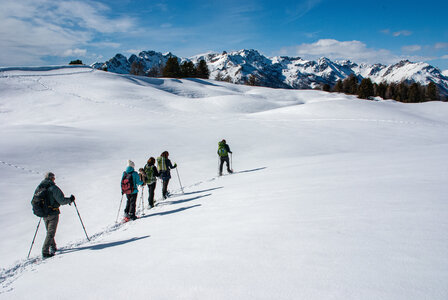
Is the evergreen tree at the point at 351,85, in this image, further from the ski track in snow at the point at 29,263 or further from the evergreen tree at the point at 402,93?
the ski track in snow at the point at 29,263

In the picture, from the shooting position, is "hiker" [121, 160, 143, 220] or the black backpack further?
"hiker" [121, 160, 143, 220]

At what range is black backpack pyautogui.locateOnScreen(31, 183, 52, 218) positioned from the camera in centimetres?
633

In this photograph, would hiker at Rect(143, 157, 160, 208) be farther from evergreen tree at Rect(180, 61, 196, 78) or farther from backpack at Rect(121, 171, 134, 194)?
evergreen tree at Rect(180, 61, 196, 78)

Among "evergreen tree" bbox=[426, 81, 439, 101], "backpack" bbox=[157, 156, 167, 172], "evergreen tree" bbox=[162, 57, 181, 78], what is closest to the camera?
"backpack" bbox=[157, 156, 167, 172]

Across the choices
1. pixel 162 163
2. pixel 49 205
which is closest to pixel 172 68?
pixel 162 163

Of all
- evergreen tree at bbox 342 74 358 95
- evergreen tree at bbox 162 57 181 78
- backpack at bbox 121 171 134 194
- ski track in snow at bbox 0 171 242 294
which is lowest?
ski track in snow at bbox 0 171 242 294

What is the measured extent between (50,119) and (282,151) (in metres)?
29.3

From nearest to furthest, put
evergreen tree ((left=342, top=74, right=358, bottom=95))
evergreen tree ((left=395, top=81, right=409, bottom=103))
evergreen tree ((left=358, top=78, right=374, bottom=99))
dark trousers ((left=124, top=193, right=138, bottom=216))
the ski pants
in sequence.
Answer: the ski pants, dark trousers ((left=124, top=193, right=138, bottom=216)), evergreen tree ((left=358, top=78, right=374, bottom=99)), evergreen tree ((left=342, top=74, right=358, bottom=95)), evergreen tree ((left=395, top=81, right=409, bottom=103))

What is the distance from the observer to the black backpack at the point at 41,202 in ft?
20.8

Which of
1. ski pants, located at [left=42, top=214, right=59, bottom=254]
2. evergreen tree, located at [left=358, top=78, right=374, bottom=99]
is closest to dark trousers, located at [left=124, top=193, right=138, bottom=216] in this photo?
ski pants, located at [left=42, top=214, right=59, bottom=254]

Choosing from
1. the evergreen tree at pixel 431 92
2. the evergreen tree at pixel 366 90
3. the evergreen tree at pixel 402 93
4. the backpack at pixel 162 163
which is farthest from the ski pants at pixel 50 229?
the evergreen tree at pixel 431 92

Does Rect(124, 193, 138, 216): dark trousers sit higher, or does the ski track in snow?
Rect(124, 193, 138, 216): dark trousers

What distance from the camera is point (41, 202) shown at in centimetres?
637

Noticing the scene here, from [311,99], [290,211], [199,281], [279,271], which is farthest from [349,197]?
[311,99]
